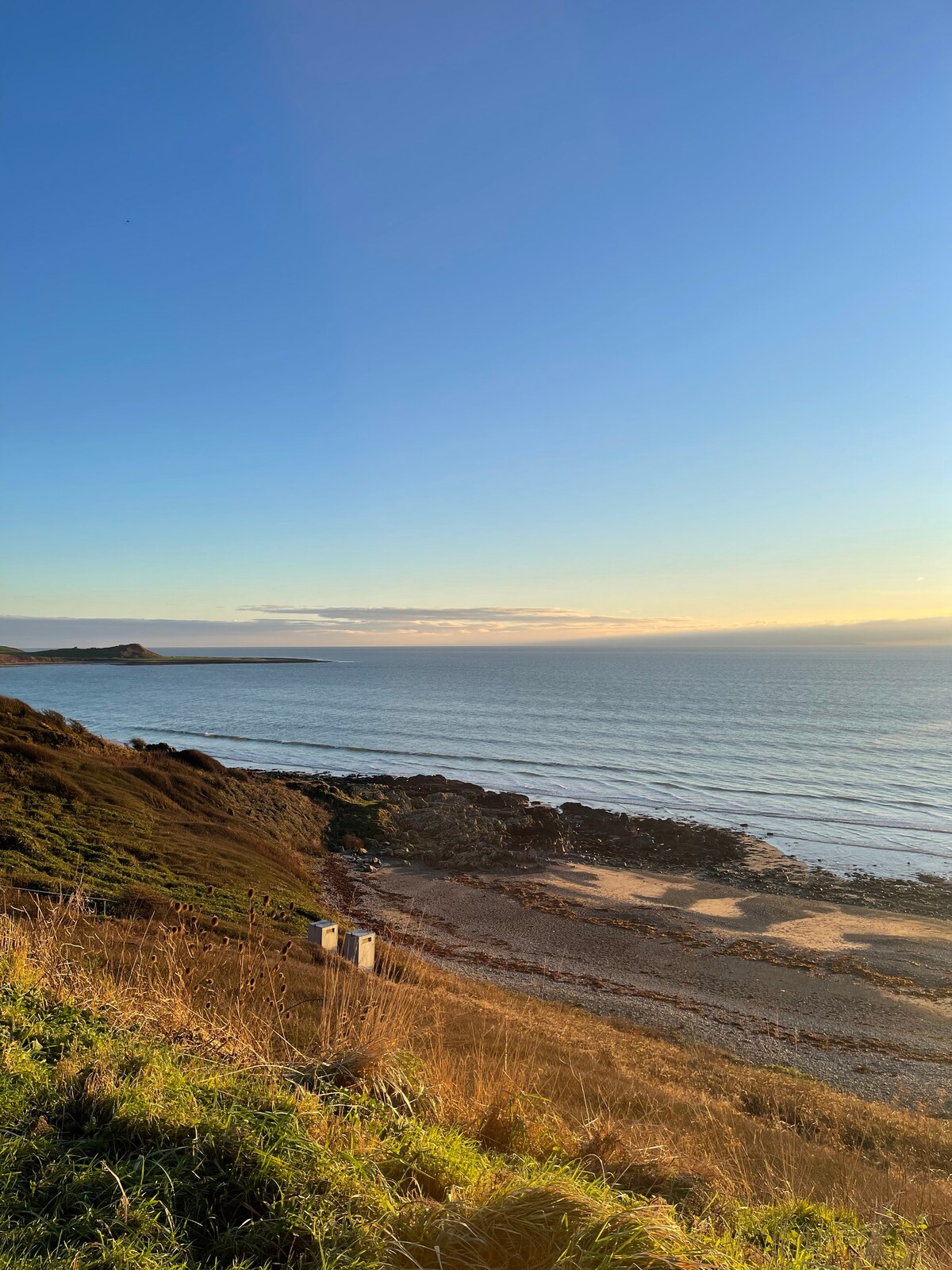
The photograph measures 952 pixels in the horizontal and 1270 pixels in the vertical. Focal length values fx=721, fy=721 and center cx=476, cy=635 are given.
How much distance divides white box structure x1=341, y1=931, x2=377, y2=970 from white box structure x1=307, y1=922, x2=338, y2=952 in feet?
1.94

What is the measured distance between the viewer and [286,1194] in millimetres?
3102

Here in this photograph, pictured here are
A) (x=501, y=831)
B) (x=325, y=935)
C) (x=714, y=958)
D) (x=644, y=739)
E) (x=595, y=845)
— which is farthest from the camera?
(x=644, y=739)

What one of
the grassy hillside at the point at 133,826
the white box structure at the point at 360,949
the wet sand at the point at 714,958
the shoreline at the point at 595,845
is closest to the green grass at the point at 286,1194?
the white box structure at the point at 360,949

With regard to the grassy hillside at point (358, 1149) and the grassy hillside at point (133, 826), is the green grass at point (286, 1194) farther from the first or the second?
the grassy hillside at point (133, 826)

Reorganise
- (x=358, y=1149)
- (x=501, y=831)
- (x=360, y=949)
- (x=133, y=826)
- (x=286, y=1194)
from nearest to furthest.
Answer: (x=286, y=1194), (x=358, y=1149), (x=360, y=949), (x=133, y=826), (x=501, y=831)

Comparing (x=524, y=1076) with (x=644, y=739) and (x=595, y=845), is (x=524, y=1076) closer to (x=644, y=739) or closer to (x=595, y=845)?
(x=595, y=845)

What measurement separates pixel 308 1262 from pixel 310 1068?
1.58m

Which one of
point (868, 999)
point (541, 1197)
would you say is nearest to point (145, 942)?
point (541, 1197)

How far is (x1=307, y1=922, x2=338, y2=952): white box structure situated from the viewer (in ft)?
35.2

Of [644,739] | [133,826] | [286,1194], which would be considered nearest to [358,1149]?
[286,1194]

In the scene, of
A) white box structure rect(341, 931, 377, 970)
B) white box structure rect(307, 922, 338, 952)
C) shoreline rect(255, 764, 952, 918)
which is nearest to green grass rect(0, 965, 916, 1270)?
white box structure rect(341, 931, 377, 970)

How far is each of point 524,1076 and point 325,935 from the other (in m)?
5.73

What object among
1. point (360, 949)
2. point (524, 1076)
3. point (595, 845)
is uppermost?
point (524, 1076)

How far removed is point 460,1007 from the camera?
32.8ft
